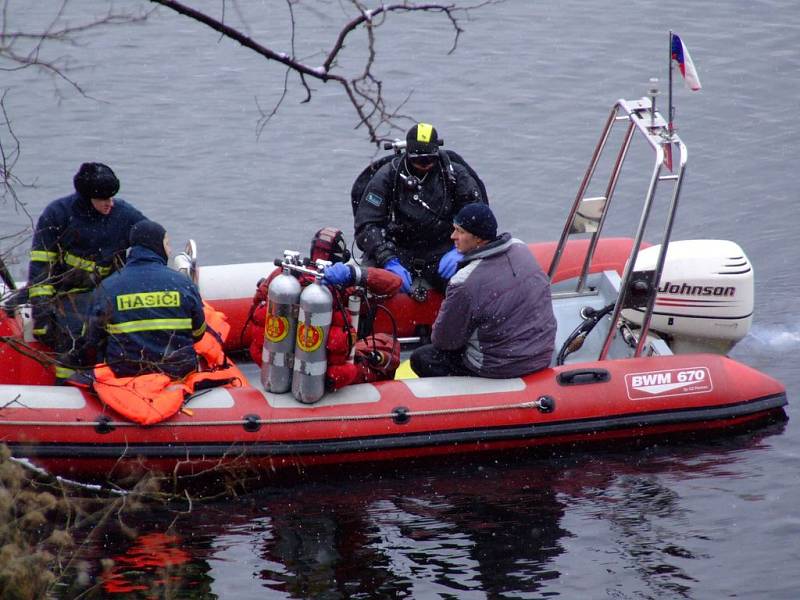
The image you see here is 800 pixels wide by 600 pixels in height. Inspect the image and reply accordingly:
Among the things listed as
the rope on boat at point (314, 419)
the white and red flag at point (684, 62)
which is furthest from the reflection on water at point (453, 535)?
the white and red flag at point (684, 62)

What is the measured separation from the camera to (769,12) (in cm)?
1388

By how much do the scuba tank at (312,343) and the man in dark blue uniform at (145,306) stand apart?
50 cm

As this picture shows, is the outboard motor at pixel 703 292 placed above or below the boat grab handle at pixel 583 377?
above

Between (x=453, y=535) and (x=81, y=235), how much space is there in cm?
231

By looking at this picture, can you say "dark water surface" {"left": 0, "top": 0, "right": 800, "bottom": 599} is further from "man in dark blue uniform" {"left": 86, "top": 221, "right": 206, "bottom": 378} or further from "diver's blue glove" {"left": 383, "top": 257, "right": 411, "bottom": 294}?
"diver's blue glove" {"left": 383, "top": 257, "right": 411, "bottom": 294}

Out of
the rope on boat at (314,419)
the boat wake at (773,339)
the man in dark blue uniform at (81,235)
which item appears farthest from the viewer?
the boat wake at (773,339)

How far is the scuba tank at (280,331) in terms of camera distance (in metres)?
5.78

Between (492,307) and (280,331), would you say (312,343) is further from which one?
(492,307)

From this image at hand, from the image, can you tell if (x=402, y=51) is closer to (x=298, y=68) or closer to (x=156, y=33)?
(x=156, y=33)

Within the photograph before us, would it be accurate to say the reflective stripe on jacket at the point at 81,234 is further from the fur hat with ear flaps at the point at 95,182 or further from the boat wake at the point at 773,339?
the boat wake at the point at 773,339

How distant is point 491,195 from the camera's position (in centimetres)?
1049

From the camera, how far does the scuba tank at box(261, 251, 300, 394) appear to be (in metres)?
5.78

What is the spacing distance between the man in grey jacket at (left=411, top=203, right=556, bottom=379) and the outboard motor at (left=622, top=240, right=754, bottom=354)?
0.77 m

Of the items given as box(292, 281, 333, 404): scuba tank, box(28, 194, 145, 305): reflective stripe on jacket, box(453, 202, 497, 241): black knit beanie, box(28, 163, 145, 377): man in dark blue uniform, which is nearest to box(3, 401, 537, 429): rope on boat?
box(292, 281, 333, 404): scuba tank
